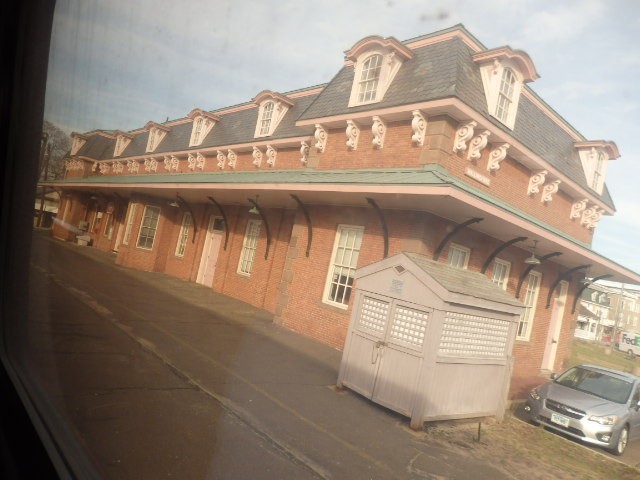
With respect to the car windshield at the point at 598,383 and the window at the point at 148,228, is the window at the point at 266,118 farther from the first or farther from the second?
the car windshield at the point at 598,383

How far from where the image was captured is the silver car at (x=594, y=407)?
4.48 m

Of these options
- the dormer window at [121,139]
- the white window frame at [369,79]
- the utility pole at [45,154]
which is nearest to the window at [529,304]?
the white window frame at [369,79]

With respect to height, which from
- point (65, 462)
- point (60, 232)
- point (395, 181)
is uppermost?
point (395, 181)

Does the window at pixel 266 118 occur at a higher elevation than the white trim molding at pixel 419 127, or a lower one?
higher

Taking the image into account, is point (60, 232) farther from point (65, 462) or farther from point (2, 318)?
point (65, 462)

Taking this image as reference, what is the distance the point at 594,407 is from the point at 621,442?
433 mm

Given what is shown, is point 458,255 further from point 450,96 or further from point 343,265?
point 450,96

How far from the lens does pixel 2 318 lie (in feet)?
10.0

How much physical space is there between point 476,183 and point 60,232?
26.3 feet

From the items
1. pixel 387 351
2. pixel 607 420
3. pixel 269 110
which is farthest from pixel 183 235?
pixel 607 420

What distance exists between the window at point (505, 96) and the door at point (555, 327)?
663cm

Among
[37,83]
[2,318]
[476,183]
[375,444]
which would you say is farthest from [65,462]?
[476,183]

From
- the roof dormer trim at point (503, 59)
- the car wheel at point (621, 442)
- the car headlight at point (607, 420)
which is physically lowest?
the car wheel at point (621, 442)

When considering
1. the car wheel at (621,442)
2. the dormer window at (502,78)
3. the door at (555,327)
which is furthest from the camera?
the door at (555,327)
